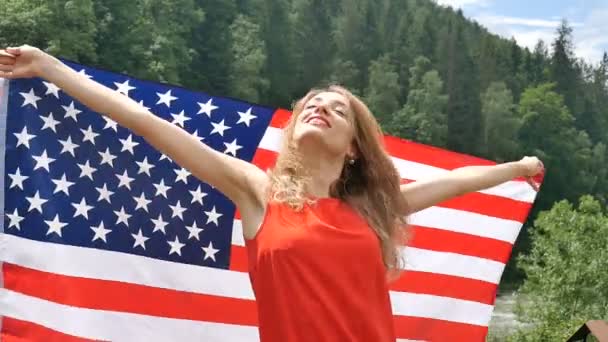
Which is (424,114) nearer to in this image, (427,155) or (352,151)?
(427,155)

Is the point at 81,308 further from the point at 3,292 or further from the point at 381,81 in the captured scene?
the point at 381,81

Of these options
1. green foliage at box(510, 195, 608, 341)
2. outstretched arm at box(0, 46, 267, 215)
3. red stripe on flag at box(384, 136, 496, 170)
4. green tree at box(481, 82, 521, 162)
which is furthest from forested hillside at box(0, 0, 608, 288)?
outstretched arm at box(0, 46, 267, 215)

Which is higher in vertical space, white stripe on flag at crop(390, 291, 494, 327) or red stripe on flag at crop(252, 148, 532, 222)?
red stripe on flag at crop(252, 148, 532, 222)

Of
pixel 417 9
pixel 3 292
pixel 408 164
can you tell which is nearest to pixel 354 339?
pixel 3 292

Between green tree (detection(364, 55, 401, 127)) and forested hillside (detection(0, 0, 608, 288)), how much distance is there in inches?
4.6

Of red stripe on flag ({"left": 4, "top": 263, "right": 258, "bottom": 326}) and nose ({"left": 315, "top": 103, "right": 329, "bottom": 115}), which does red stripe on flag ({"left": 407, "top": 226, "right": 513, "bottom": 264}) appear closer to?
red stripe on flag ({"left": 4, "top": 263, "right": 258, "bottom": 326})

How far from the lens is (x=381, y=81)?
72.1 m

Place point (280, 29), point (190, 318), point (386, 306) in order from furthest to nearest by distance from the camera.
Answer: point (280, 29)
point (190, 318)
point (386, 306)

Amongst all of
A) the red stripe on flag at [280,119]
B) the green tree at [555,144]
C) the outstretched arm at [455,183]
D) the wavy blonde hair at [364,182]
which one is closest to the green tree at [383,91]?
the green tree at [555,144]

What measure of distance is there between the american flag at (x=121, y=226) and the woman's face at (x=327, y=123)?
1097 millimetres

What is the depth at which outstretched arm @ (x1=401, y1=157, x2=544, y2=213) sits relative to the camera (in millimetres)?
3184

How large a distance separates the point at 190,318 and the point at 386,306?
125 centimetres

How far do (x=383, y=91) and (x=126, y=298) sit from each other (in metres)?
68.4

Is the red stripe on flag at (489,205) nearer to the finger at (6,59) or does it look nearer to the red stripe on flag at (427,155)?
the red stripe on flag at (427,155)
